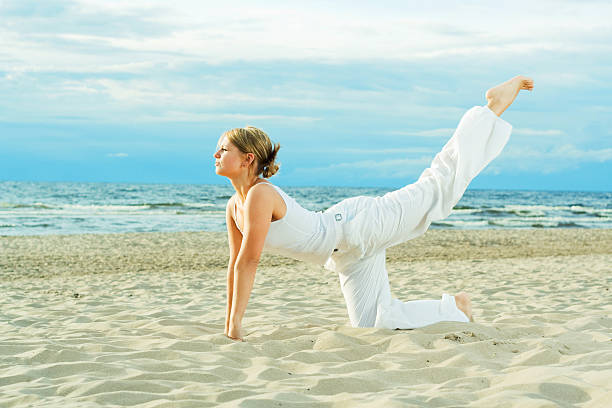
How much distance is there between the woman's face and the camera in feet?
13.2

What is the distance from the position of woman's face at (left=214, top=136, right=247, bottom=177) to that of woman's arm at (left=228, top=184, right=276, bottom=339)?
0.21 metres

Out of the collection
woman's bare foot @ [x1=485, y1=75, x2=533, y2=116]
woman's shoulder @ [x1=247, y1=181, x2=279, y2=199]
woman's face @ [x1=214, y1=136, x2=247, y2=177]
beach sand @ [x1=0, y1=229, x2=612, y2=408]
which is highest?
woman's bare foot @ [x1=485, y1=75, x2=533, y2=116]

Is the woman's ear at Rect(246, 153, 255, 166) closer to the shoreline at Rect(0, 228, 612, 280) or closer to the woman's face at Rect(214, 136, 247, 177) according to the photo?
the woman's face at Rect(214, 136, 247, 177)

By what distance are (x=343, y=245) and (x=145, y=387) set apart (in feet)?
5.47

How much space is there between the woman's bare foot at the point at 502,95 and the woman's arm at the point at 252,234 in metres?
1.73

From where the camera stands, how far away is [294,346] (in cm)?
397

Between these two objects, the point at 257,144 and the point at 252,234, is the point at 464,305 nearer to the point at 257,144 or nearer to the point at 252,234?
the point at 252,234

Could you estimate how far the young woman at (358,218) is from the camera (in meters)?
4.02

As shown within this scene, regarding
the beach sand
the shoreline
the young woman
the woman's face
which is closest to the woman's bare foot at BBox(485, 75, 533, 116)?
the young woman

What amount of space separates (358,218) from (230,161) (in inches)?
37.0

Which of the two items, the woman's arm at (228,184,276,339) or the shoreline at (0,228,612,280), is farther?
the shoreline at (0,228,612,280)

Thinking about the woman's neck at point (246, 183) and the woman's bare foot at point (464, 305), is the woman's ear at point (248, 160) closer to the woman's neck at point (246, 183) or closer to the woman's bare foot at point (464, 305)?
the woman's neck at point (246, 183)

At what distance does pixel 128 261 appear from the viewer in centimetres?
1112

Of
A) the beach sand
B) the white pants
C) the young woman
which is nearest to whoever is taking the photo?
the beach sand
